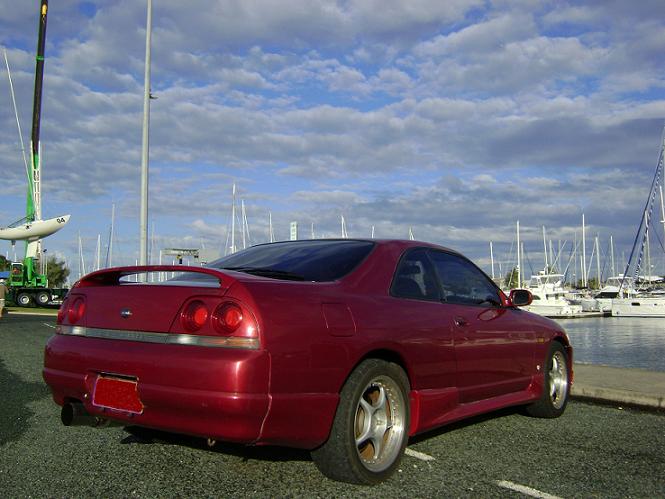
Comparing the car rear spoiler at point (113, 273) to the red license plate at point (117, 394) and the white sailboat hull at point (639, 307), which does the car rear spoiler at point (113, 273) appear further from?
the white sailboat hull at point (639, 307)

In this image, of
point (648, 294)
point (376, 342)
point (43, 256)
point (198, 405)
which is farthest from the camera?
point (648, 294)

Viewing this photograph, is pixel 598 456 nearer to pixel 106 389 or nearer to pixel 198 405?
pixel 198 405

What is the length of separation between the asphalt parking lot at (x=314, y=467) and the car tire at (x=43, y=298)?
3033 centimetres

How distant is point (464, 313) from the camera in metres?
4.70

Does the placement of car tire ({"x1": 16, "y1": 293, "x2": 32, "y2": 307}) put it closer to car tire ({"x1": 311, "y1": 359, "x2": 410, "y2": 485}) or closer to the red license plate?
the red license plate

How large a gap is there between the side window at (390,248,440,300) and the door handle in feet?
0.66

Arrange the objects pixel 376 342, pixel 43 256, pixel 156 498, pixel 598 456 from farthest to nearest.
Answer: pixel 43 256 < pixel 598 456 < pixel 376 342 < pixel 156 498

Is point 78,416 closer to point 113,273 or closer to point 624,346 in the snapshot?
point 113,273

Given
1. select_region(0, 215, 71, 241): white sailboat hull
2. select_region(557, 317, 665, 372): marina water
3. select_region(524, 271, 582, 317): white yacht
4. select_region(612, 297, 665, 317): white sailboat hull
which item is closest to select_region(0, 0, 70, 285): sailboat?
select_region(0, 215, 71, 241): white sailboat hull

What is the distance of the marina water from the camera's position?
19.4 metres

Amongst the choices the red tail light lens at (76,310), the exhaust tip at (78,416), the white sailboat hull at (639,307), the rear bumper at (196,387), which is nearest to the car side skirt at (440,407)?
the rear bumper at (196,387)

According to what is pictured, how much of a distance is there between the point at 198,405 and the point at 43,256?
1376 inches

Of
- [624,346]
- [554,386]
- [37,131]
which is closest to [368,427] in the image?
[554,386]

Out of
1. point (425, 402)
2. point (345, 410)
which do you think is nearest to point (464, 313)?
point (425, 402)
